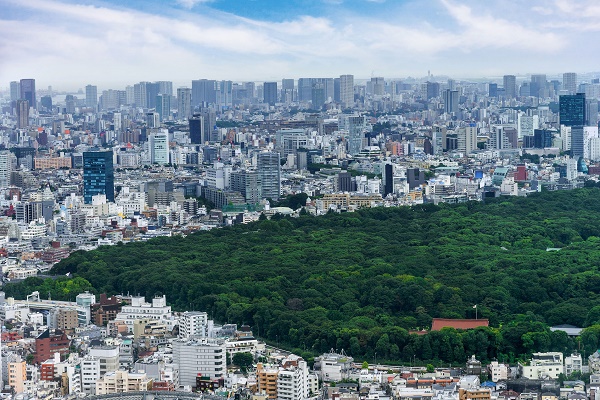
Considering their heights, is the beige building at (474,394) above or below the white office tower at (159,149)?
below

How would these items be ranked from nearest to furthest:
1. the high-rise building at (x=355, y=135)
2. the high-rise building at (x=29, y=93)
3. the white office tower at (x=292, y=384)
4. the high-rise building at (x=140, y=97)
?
1. the white office tower at (x=292, y=384)
2. the high-rise building at (x=29, y=93)
3. the high-rise building at (x=355, y=135)
4. the high-rise building at (x=140, y=97)

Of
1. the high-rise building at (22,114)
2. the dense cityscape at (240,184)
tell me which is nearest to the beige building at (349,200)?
the dense cityscape at (240,184)

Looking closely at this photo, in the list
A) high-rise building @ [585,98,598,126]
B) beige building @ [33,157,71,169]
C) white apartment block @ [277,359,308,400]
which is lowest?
white apartment block @ [277,359,308,400]

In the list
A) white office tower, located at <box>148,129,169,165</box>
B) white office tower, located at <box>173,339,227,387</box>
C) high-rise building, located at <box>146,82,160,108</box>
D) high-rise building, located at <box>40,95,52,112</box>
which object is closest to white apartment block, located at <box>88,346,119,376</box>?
white office tower, located at <box>173,339,227,387</box>

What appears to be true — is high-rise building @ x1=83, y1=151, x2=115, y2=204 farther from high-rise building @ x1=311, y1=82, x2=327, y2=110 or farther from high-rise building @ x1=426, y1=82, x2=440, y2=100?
high-rise building @ x1=426, y1=82, x2=440, y2=100

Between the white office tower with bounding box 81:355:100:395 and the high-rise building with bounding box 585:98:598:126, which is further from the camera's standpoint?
the high-rise building with bounding box 585:98:598:126

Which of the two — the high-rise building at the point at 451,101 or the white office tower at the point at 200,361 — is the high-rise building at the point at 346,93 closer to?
the high-rise building at the point at 451,101
